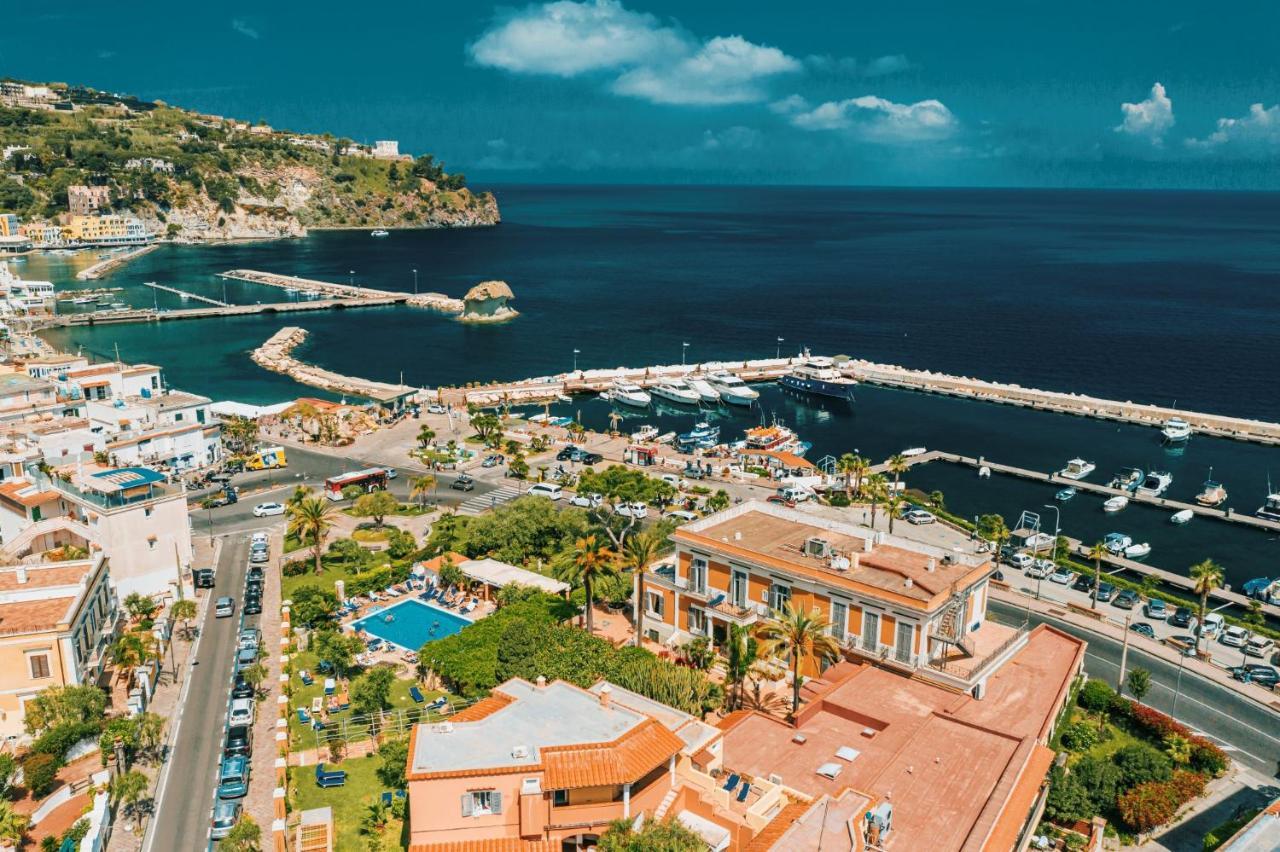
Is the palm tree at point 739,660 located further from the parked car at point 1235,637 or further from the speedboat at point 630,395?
the speedboat at point 630,395

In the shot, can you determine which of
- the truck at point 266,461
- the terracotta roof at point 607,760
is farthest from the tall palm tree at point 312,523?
the terracotta roof at point 607,760

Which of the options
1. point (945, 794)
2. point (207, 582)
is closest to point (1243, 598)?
point (945, 794)

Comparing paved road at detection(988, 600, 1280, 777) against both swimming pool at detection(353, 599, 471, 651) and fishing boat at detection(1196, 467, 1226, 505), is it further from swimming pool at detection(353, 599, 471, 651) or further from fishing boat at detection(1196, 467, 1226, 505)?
fishing boat at detection(1196, 467, 1226, 505)

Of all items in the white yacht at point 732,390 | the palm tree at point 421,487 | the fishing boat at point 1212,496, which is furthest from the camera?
the white yacht at point 732,390

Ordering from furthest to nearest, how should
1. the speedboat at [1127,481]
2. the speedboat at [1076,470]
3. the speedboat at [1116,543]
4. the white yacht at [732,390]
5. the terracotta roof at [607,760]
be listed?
the white yacht at [732,390] < the speedboat at [1076,470] < the speedboat at [1127,481] < the speedboat at [1116,543] < the terracotta roof at [607,760]

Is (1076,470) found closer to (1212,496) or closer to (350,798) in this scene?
(1212,496)

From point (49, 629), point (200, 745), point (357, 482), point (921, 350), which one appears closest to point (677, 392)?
point (357, 482)

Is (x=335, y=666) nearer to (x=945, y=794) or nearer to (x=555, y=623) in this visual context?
(x=555, y=623)
